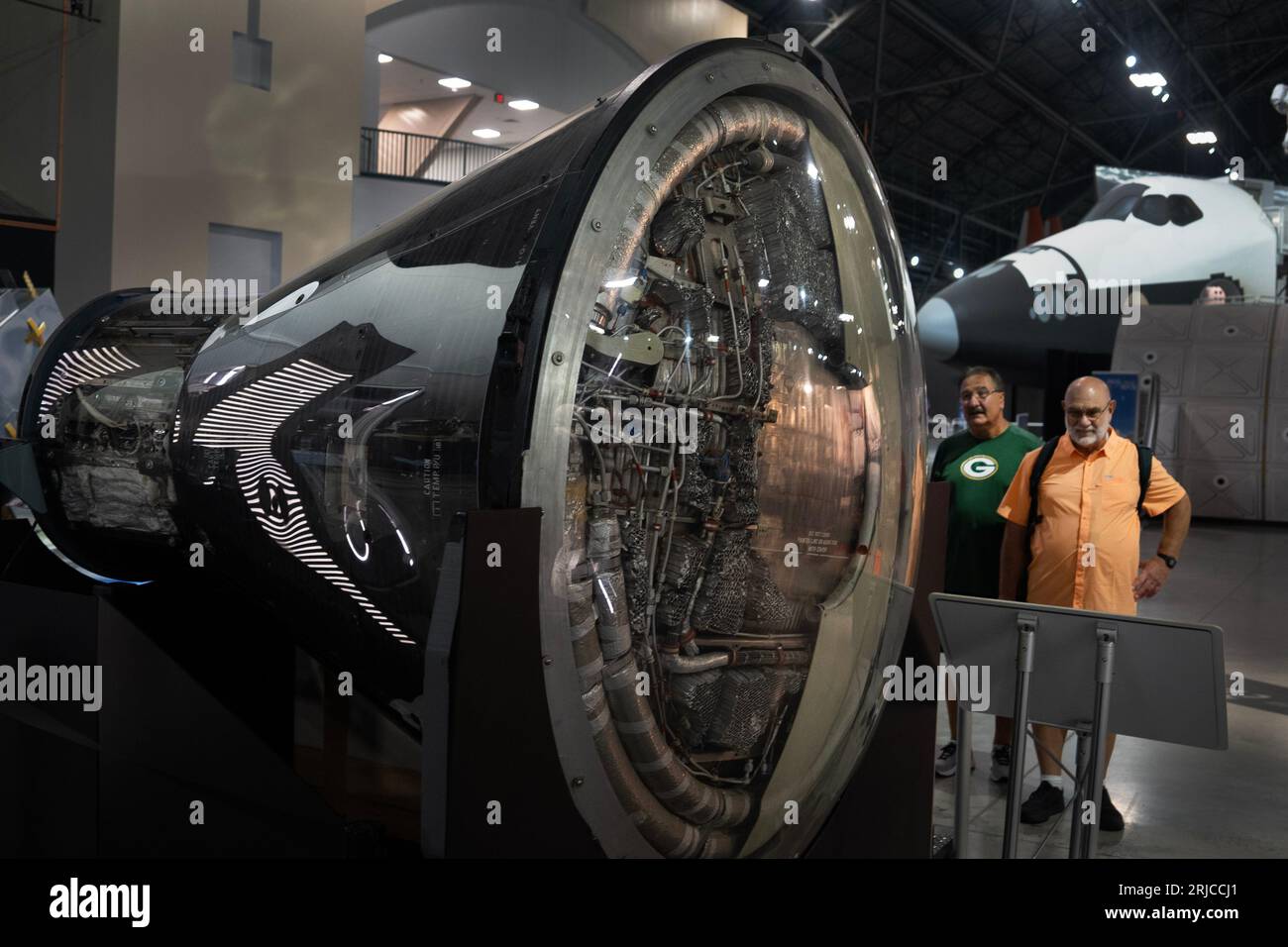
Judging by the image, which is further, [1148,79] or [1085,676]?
[1148,79]

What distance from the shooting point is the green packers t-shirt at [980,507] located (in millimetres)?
3924

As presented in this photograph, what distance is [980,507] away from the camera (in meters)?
3.94

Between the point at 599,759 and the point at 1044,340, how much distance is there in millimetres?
9594

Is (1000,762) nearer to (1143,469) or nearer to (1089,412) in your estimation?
(1143,469)

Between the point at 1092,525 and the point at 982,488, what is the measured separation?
573 millimetres

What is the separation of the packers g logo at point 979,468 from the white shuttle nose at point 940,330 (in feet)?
22.4

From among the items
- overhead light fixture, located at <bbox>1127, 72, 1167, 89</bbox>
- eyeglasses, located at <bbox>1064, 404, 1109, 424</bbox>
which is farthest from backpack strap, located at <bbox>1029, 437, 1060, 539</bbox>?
overhead light fixture, located at <bbox>1127, 72, 1167, 89</bbox>

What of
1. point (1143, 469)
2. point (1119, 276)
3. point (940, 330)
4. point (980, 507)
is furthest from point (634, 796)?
point (1119, 276)

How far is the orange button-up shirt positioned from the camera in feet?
11.1

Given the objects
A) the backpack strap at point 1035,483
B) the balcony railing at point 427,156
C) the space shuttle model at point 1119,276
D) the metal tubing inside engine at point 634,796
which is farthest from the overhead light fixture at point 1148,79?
the metal tubing inside engine at point 634,796

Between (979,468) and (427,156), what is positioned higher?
(427,156)

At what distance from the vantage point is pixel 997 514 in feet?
12.7

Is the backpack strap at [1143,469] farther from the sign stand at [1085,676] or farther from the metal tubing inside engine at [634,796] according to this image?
the metal tubing inside engine at [634,796]

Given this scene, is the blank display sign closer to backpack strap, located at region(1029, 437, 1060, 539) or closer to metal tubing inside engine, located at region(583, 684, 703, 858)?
metal tubing inside engine, located at region(583, 684, 703, 858)
